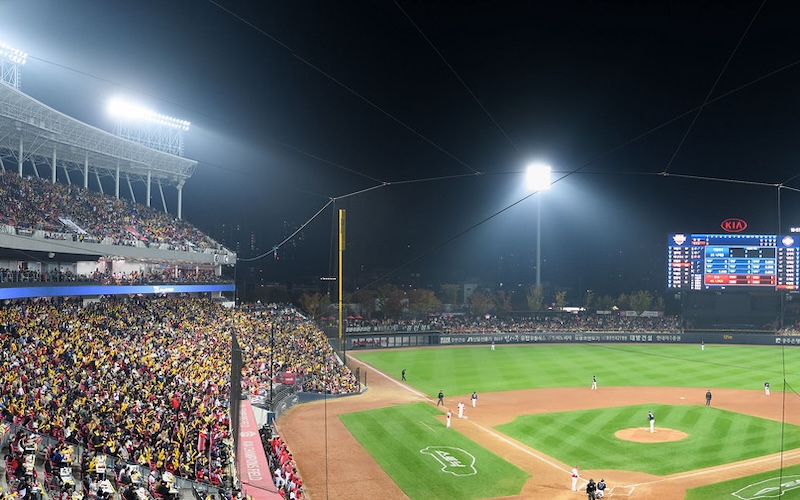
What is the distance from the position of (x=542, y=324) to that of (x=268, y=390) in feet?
156

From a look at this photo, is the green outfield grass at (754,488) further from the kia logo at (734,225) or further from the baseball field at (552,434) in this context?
the kia logo at (734,225)

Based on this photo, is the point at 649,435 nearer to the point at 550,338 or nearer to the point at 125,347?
the point at 125,347

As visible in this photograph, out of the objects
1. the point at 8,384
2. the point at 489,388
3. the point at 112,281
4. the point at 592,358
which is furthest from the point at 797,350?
the point at 8,384

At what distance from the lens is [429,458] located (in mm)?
24703

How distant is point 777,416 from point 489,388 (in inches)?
618

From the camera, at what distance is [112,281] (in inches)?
1420

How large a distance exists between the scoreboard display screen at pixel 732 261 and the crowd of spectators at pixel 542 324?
40.0ft

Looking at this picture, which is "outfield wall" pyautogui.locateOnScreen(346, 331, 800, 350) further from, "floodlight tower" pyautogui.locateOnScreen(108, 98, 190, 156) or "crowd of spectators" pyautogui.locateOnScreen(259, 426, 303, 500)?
"crowd of spectators" pyautogui.locateOnScreen(259, 426, 303, 500)

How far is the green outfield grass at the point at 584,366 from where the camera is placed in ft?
141

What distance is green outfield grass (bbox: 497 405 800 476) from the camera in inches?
963

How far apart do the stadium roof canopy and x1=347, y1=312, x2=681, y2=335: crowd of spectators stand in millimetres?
24780

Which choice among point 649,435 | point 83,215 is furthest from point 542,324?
point 83,215

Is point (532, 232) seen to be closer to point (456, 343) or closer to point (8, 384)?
point (456, 343)

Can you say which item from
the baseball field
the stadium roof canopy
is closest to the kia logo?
the baseball field
